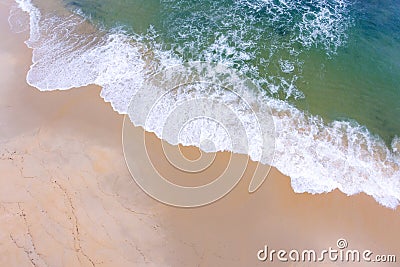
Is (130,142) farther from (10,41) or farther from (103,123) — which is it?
(10,41)

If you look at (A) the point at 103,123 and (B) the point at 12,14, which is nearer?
(A) the point at 103,123

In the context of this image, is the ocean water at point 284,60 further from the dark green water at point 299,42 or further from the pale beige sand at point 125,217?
the pale beige sand at point 125,217

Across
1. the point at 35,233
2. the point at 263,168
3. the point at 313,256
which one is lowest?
the point at 35,233

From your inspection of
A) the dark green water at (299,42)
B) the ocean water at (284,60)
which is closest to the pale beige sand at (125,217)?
the ocean water at (284,60)

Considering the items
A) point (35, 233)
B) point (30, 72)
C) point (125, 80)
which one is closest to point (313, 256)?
point (35, 233)

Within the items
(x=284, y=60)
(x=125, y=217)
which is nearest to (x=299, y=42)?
(x=284, y=60)

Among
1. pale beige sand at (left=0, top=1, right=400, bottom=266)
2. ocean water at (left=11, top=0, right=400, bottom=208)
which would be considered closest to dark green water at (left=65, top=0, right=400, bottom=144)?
ocean water at (left=11, top=0, right=400, bottom=208)
